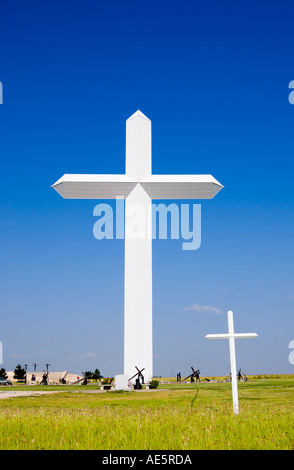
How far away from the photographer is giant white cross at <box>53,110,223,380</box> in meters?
20.1

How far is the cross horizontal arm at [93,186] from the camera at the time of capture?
20.2m

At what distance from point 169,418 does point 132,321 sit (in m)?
12.4

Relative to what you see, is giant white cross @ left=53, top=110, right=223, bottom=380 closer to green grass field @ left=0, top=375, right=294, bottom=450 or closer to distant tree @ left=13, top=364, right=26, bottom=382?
green grass field @ left=0, top=375, right=294, bottom=450

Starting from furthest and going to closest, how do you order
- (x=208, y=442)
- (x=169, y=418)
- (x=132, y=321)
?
(x=132, y=321) → (x=169, y=418) → (x=208, y=442)

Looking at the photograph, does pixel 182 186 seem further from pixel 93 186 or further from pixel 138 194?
pixel 93 186

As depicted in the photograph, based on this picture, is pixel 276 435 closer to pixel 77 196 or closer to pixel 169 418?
pixel 169 418

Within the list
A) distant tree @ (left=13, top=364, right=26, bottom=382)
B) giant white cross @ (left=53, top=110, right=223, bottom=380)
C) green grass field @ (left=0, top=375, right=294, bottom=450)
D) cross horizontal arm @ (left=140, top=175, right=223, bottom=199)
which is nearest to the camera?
green grass field @ (left=0, top=375, right=294, bottom=450)

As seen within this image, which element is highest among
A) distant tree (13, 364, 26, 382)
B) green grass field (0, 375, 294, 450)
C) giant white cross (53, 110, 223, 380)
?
giant white cross (53, 110, 223, 380)

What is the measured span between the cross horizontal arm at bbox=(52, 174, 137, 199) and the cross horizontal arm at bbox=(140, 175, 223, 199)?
2.76 ft

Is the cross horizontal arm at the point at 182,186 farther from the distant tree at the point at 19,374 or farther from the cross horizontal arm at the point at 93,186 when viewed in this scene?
the distant tree at the point at 19,374

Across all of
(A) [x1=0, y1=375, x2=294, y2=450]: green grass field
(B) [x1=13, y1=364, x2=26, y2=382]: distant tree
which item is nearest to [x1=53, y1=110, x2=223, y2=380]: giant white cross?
(A) [x1=0, y1=375, x2=294, y2=450]: green grass field

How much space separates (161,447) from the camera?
19.2ft

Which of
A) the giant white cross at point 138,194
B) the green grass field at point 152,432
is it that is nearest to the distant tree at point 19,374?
the giant white cross at point 138,194
